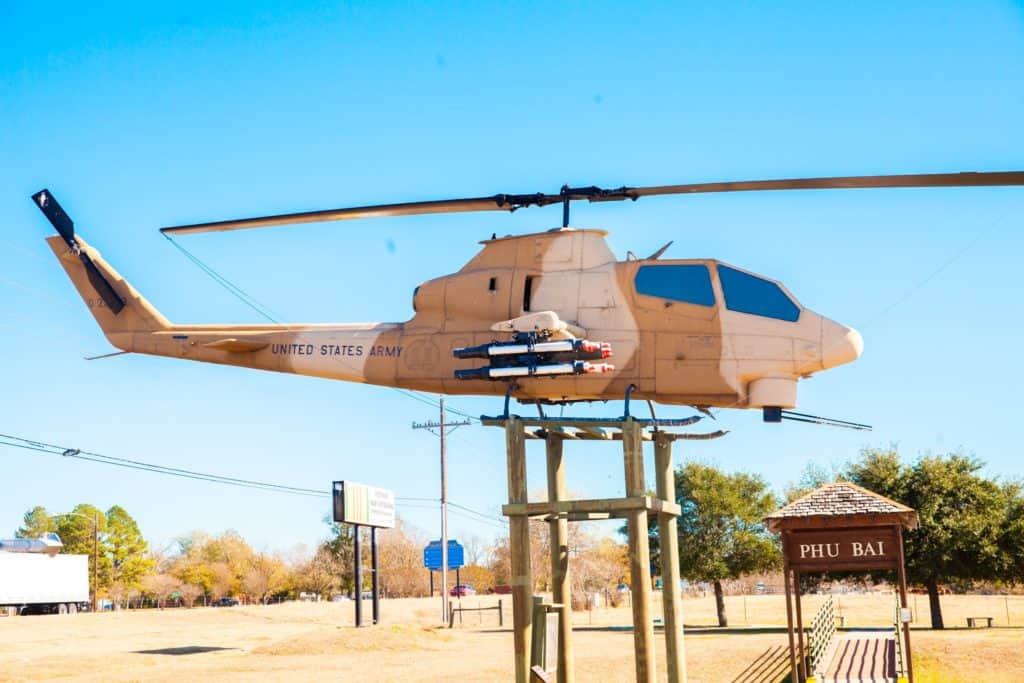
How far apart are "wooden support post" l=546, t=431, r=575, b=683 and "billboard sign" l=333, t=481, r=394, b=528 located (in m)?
28.1

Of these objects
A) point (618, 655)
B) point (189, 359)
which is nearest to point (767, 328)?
point (189, 359)

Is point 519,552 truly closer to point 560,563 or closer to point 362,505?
point 560,563

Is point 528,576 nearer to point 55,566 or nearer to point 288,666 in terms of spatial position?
point 288,666

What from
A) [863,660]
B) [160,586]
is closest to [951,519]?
[863,660]

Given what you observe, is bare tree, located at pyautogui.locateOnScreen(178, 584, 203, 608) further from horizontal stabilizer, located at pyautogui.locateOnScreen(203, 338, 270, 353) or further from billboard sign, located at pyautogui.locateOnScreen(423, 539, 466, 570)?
horizontal stabilizer, located at pyautogui.locateOnScreen(203, 338, 270, 353)

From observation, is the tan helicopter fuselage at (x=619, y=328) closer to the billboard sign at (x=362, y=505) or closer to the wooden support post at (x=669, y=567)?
the wooden support post at (x=669, y=567)

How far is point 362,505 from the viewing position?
4781cm

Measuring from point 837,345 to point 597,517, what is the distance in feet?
15.0

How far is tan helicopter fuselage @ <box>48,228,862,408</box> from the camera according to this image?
17266 mm

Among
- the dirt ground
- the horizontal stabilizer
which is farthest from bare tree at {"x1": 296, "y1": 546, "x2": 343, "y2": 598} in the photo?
the horizontal stabilizer

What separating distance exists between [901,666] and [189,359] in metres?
16.5

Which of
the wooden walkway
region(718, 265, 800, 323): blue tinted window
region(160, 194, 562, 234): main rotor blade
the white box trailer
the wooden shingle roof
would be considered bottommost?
the wooden walkway

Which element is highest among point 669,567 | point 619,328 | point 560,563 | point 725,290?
point 725,290

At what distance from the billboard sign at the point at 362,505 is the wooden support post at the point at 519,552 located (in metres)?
29.5
